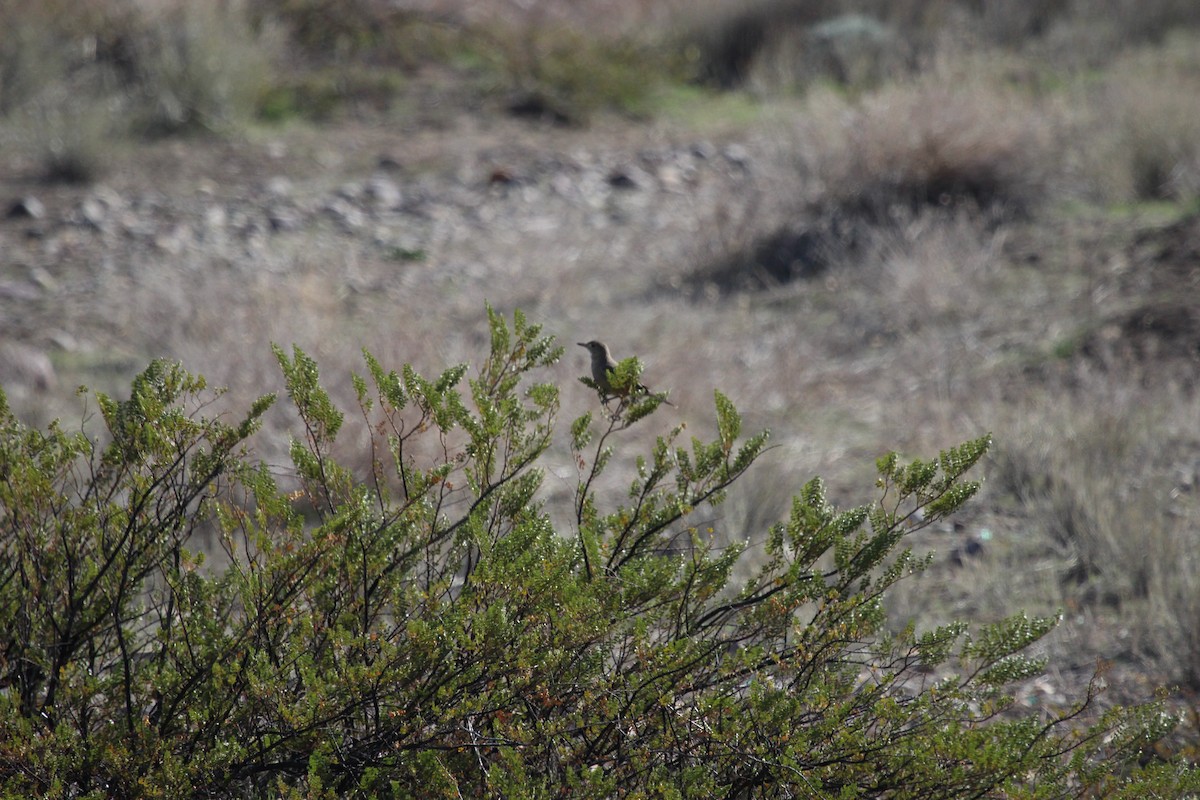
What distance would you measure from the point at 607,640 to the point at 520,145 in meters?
9.05

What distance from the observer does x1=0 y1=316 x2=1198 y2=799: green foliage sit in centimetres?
201

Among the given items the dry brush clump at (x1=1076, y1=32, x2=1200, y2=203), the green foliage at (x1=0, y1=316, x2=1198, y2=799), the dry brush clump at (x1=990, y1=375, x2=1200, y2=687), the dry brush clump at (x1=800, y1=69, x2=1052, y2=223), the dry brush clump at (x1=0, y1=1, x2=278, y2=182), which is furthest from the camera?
the dry brush clump at (x1=0, y1=1, x2=278, y2=182)

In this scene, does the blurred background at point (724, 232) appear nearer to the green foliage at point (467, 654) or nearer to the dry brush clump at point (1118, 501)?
the dry brush clump at point (1118, 501)

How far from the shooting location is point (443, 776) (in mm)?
1896

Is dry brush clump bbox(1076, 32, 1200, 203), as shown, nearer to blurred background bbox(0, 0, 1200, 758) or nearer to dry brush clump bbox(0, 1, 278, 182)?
blurred background bbox(0, 0, 1200, 758)

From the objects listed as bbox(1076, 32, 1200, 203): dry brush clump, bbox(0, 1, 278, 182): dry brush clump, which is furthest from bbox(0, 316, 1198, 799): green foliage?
bbox(0, 1, 278, 182): dry brush clump

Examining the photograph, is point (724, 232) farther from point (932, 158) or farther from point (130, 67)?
point (130, 67)

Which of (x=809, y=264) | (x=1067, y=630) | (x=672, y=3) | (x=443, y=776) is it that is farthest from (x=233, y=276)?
(x=672, y=3)

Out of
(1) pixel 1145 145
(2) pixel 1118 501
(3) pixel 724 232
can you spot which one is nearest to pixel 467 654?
(2) pixel 1118 501

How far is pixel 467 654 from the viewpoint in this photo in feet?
6.83

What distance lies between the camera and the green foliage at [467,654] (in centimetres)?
201

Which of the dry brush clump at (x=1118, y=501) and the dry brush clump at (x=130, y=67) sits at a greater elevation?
the dry brush clump at (x=130, y=67)

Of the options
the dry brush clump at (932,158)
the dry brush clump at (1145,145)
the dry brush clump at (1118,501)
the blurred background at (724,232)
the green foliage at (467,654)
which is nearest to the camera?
the green foliage at (467,654)

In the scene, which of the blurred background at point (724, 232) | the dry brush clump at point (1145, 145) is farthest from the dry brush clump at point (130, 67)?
the dry brush clump at point (1145, 145)
